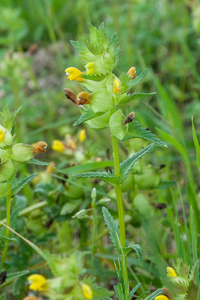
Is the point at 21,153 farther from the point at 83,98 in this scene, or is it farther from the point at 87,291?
the point at 87,291

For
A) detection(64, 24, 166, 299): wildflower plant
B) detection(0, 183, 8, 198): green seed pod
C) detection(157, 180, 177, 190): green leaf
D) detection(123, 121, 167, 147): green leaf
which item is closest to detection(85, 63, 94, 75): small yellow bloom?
detection(64, 24, 166, 299): wildflower plant

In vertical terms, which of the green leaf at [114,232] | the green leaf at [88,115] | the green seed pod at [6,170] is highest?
the green leaf at [88,115]

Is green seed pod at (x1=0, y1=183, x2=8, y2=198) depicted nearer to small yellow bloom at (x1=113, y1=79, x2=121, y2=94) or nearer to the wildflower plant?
the wildflower plant

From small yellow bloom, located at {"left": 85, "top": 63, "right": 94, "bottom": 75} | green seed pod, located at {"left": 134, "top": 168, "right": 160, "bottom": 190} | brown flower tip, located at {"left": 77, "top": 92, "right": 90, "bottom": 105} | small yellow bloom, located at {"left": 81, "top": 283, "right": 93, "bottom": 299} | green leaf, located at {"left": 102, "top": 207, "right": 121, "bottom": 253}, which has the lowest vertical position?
small yellow bloom, located at {"left": 81, "top": 283, "right": 93, "bottom": 299}

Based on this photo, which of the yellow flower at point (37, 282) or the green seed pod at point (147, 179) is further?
the green seed pod at point (147, 179)

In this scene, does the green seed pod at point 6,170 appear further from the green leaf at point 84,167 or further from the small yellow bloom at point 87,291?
the small yellow bloom at point 87,291

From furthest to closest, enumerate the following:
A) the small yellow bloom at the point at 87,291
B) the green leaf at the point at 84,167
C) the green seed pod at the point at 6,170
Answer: the green leaf at the point at 84,167 < the green seed pod at the point at 6,170 < the small yellow bloom at the point at 87,291

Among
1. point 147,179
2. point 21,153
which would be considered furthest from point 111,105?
point 147,179

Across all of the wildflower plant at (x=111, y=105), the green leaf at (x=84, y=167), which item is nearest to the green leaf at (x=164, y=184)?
the green leaf at (x=84, y=167)
